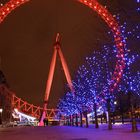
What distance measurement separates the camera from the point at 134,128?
38094mm

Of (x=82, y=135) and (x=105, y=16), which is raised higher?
(x=105, y=16)

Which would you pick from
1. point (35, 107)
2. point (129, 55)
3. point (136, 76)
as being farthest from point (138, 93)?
point (35, 107)

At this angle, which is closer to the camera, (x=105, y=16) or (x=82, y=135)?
(x=82, y=135)

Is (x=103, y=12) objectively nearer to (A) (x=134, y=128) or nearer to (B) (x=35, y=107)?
(A) (x=134, y=128)

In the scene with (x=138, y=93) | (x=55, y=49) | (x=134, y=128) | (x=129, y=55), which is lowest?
(x=134, y=128)

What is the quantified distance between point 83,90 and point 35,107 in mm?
127883

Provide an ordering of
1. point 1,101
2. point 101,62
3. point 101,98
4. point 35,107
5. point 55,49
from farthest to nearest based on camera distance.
Result: 1. point 35,107
2. point 1,101
3. point 55,49
4. point 101,98
5. point 101,62

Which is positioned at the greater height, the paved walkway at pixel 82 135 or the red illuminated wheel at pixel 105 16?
the red illuminated wheel at pixel 105 16

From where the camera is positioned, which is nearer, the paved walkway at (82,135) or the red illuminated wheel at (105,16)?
the paved walkway at (82,135)

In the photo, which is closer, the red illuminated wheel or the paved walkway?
the paved walkway

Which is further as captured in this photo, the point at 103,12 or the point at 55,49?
the point at 55,49

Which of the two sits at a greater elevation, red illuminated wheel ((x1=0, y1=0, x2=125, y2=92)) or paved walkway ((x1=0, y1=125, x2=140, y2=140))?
red illuminated wheel ((x1=0, y1=0, x2=125, y2=92))

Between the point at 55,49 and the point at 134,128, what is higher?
the point at 55,49

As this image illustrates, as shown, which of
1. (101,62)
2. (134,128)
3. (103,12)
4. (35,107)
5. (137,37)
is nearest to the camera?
(137,37)
